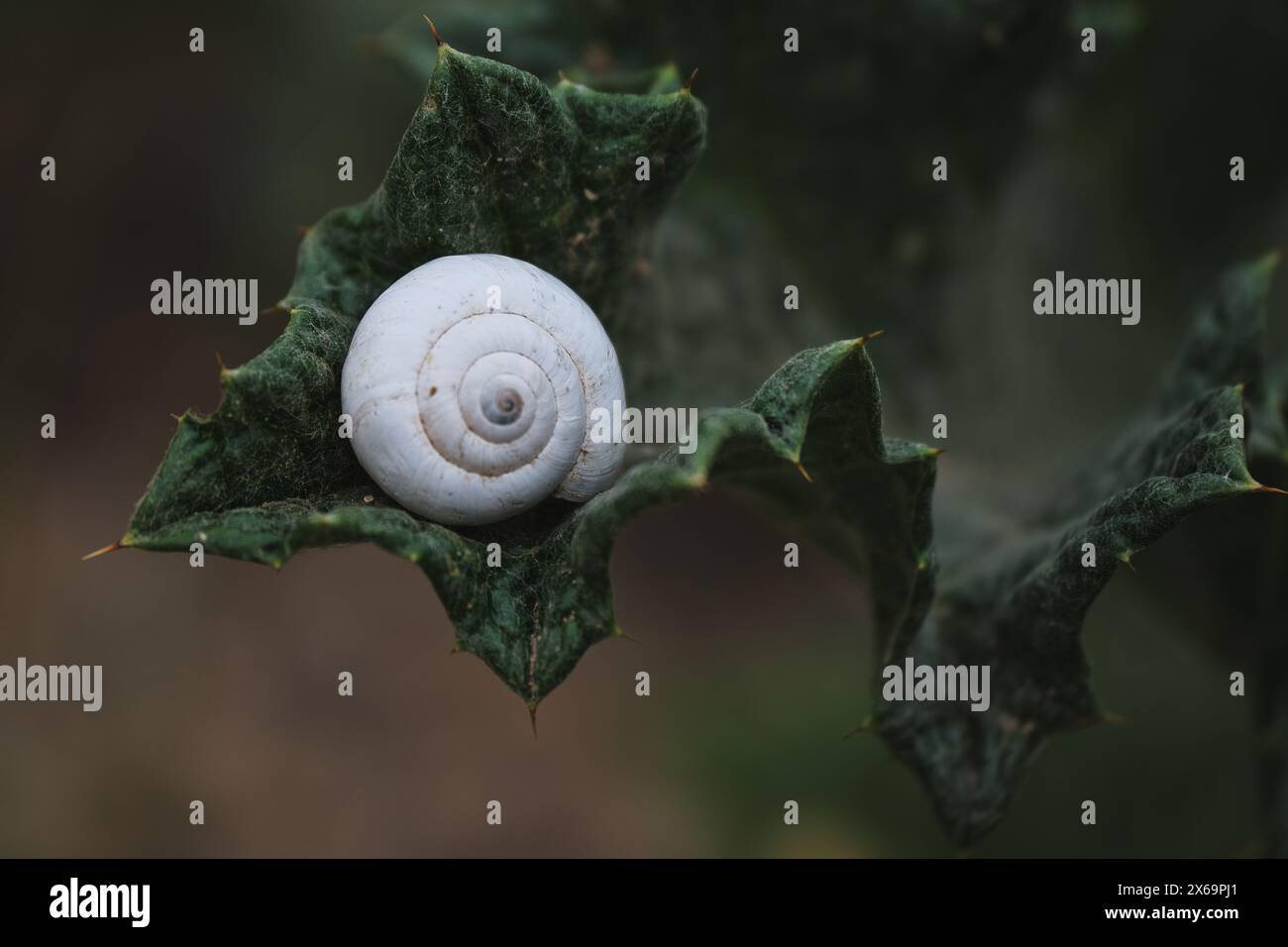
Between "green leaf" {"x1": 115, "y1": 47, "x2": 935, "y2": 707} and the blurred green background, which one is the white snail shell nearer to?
"green leaf" {"x1": 115, "y1": 47, "x2": 935, "y2": 707}

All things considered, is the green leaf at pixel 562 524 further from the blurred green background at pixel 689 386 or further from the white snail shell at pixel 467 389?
the blurred green background at pixel 689 386

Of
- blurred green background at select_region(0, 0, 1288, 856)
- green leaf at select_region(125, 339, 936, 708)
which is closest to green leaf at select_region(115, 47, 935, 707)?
green leaf at select_region(125, 339, 936, 708)

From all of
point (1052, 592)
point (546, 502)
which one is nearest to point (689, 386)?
point (546, 502)

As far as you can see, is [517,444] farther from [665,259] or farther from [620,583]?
[620,583]

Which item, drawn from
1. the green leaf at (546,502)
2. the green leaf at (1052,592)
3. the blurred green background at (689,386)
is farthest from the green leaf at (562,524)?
the blurred green background at (689,386)

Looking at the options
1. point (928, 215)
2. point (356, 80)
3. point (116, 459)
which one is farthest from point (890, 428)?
point (116, 459)

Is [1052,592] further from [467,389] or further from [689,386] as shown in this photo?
[467,389]
